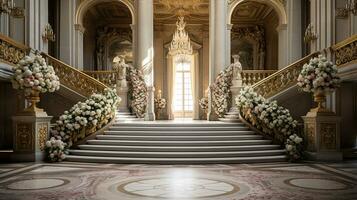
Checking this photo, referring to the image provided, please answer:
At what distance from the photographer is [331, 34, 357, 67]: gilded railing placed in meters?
10.0

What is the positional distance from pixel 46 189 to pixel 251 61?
16.4 m

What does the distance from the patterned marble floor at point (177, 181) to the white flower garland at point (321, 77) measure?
177cm

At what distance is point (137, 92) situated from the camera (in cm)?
1336

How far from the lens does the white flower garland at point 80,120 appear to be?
9.52m

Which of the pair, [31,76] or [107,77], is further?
[107,77]

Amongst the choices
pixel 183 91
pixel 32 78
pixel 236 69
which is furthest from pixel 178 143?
pixel 183 91

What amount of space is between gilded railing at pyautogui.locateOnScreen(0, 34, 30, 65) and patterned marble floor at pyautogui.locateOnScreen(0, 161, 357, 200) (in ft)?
10.4

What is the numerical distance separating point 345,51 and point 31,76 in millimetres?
8184

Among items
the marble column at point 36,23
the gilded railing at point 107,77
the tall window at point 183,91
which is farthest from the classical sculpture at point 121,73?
the tall window at point 183,91

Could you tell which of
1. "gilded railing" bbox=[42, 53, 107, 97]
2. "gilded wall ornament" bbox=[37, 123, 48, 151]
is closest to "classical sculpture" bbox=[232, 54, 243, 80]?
"gilded railing" bbox=[42, 53, 107, 97]

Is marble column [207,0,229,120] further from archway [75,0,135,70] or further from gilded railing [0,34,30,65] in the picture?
gilded railing [0,34,30,65]

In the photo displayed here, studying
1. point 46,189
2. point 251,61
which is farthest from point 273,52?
point 46,189

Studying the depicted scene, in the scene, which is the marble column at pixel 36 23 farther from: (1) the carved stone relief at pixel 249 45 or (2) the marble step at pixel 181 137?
(1) the carved stone relief at pixel 249 45

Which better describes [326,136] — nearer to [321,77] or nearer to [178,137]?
[321,77]
